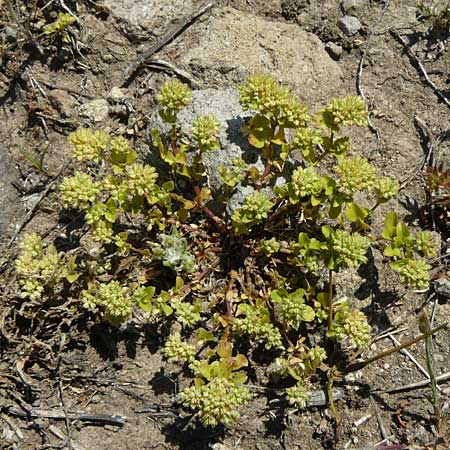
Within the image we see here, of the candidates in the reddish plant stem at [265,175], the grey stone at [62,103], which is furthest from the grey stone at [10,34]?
the reddish plant stem at [265,175]

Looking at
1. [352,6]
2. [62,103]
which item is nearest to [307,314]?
[62,103]

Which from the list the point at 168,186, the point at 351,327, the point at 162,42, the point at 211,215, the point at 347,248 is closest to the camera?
the point at 347,248

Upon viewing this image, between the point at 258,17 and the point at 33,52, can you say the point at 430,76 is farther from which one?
the point at 33,52

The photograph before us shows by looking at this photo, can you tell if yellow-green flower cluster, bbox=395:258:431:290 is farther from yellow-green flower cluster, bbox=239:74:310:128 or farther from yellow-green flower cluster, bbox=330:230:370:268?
yellow-green flower cluster, bbox=239:74:310:128

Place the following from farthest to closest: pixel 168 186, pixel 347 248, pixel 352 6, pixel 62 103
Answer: pixel 352 6, pixel 62 103, pixel 168 186, pixel 347 248

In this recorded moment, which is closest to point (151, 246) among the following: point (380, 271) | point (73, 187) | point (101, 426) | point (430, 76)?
point (73, 187)

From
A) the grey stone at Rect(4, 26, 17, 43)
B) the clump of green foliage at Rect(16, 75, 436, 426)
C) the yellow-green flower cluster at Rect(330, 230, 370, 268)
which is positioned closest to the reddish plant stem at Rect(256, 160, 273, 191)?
the clump of green foliage at Rect(16, 75, 436, 426)

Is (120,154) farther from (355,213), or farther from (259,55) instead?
(355,213)
